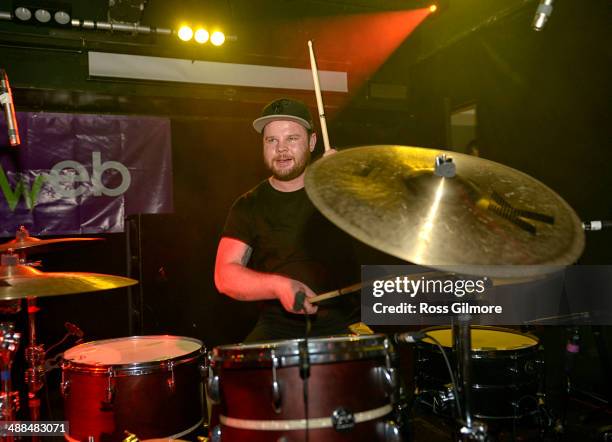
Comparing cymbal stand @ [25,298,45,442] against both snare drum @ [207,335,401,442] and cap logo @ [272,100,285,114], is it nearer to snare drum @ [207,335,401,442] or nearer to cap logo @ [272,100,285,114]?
snare drum @ [207,335,401,442]

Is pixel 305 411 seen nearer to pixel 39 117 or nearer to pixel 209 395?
pixel 209 395

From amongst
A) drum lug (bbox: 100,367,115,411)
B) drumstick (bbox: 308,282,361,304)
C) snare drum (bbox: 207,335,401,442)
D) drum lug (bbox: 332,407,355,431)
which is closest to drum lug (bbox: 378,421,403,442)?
snare drum (bbox: 207,335,401,442)

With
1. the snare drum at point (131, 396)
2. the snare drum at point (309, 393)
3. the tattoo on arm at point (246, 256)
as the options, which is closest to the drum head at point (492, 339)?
the tattoo on arm at point (246, 256)

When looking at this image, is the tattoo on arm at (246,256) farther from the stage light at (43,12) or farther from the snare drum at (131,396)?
the stage light at (43,12)

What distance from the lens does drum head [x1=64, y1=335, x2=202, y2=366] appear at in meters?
2.54

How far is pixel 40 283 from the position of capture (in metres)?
2.26

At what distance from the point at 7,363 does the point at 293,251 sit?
4.53 feet

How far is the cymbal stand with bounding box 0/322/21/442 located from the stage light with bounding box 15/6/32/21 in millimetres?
3585

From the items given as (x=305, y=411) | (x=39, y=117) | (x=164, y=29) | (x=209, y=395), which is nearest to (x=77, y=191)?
(x=39, y=117)

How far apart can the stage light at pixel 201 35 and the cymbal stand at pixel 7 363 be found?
382 centimetres

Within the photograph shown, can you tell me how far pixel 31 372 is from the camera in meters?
2.58

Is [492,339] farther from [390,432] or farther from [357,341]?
[357,341]

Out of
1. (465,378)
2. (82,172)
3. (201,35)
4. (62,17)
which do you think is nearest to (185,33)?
(201,35)

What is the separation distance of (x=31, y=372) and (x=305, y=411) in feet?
5.72
